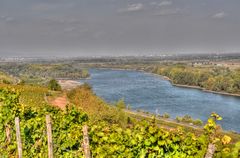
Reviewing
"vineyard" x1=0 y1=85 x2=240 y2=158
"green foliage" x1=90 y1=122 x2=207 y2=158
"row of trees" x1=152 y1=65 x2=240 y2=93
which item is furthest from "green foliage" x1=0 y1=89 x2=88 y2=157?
"row of trees" x1=152 y1=65 x2=240 y2=93

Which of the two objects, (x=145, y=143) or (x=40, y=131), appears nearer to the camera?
(x=145, y=143)

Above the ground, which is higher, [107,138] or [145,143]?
[145,143]

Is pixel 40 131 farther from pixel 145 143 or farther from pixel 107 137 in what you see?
pixel 145 143

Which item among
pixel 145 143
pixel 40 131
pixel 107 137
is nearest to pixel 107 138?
pixel 107 137

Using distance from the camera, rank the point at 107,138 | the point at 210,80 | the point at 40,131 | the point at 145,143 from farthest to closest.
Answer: the point at 210,80
the point at 40,131
the point at 107,138
the point at 145,143

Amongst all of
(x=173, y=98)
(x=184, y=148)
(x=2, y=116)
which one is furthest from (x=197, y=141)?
(x=173, y=98)

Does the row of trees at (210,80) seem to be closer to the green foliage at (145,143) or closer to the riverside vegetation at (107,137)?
the riverside vegetation at (107,137)

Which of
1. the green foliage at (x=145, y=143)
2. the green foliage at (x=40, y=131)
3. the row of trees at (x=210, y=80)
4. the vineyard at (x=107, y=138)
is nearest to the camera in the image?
the vineyard at (x=107, y=138)

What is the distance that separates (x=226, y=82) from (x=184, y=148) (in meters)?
119

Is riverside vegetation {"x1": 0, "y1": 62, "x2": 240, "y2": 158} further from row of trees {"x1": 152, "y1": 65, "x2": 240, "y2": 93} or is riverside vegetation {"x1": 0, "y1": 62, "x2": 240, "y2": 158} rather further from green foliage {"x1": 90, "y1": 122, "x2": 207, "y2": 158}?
row of trees {"x1": 152, "y1": 65, "x2": 240, "y2": 93}

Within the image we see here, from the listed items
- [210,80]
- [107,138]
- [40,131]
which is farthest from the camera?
[210,80]

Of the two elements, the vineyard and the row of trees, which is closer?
the vineyard

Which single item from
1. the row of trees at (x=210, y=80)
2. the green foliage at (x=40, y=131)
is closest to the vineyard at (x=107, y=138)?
the green foliage at (x=40, y=131)

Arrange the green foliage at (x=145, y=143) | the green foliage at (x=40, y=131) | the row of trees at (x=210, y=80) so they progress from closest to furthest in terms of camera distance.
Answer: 1. the green foliage at (x=145, y=143)
2. the green foliage at (x=40, y=131)
3. the row of trees at (x=210, y=80)
